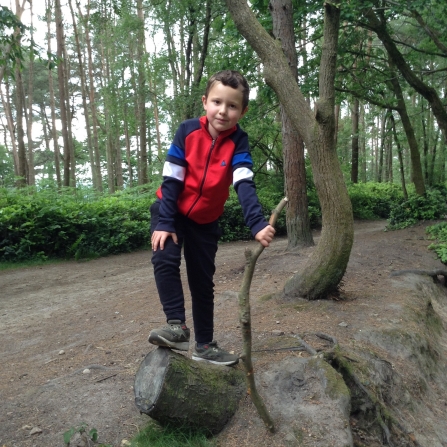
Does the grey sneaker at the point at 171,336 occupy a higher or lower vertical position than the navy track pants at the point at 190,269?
lower

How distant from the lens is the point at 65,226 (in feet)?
34.6

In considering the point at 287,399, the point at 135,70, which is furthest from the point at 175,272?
the point at 135,70

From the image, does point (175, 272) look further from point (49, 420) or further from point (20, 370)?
point (20, 370)

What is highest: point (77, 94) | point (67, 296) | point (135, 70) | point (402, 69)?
point (77, 94)

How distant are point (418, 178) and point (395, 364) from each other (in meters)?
11.4

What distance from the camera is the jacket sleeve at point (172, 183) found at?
2.69m

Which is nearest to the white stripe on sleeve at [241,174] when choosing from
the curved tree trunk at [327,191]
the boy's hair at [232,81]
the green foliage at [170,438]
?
the boy's hair at [232,81]

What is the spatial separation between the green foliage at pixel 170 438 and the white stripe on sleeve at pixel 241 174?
1.50 m

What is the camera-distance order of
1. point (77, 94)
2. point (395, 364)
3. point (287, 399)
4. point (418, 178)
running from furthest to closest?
point (77, 94) < point (418, 178) < point (395, 364) < point (287, 399)

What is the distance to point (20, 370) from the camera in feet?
12.9

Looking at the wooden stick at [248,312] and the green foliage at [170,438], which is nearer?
the wooden stick at [248,312]

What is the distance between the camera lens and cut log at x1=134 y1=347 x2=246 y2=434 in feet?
8.22

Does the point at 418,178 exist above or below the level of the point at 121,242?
above

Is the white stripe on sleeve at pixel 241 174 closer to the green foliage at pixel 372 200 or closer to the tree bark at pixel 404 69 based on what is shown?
the tree bark at pixel 404 69
